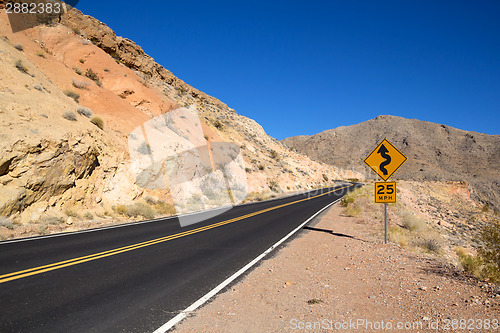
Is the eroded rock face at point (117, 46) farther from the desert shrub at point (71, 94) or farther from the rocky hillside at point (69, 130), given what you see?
the desert shrub at point (71, 94)

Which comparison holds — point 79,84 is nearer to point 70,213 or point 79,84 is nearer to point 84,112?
point 84,112

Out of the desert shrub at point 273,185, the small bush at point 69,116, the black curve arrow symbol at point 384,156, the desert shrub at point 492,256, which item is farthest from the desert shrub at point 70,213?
the desert shrub at point 273,185

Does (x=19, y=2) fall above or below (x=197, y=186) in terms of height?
above

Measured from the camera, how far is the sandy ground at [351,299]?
384cm

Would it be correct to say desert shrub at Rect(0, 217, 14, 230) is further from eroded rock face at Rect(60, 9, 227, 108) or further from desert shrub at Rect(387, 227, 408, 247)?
eroded rock face at Rect(60, 9, 227, 108)

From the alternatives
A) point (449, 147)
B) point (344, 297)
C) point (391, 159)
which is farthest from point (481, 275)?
point (449, 147)

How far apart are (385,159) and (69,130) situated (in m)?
16.0

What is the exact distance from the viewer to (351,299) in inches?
187

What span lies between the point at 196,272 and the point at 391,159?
22.4 feet

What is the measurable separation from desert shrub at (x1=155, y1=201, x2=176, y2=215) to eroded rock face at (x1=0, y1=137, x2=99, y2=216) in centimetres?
425

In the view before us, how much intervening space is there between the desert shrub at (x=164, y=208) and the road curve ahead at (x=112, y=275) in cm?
670

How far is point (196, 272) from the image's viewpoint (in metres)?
6.16

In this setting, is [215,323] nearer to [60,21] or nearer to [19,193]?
[19,193]

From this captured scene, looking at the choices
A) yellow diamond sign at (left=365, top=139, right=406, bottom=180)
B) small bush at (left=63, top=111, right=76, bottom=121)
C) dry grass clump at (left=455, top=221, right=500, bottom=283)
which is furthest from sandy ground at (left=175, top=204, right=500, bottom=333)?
small bush at (left=63, top=111, right=76, bottom=121)
